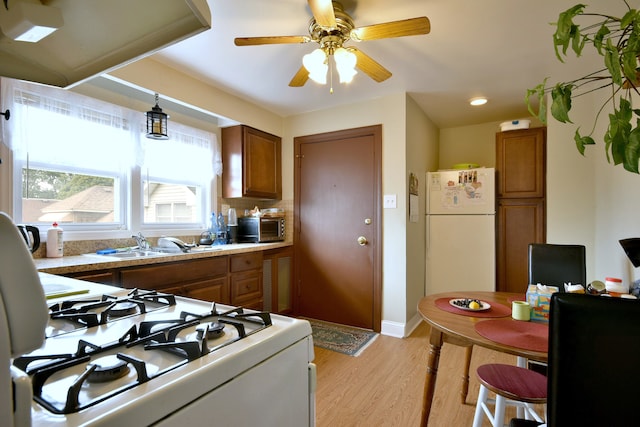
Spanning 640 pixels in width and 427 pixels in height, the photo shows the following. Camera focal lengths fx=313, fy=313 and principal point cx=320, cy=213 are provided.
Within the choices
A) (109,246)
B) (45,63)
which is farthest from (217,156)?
(45,63)

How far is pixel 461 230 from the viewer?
11.1 feet

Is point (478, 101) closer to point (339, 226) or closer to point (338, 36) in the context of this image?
point (339, 226)

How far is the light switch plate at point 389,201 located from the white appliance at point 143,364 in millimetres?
2316

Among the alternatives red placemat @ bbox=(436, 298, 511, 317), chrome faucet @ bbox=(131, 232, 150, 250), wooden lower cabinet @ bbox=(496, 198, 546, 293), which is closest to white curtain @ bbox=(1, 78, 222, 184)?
chrome faucet @ bbox=(131, 232, 150, 250)

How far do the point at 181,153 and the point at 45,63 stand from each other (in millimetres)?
2283

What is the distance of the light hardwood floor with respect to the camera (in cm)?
178

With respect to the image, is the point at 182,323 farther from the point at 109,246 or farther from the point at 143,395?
the point at 109,246

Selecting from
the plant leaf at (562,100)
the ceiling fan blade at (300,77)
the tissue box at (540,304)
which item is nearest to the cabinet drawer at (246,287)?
the ceiling fan blade at (300,77)

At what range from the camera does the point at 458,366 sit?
7.85ft

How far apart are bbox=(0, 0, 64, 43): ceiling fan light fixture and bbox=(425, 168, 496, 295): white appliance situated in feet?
11.3

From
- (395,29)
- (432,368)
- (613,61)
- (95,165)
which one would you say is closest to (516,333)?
(432,368)

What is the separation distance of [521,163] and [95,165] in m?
4.01

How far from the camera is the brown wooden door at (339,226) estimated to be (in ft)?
10.2

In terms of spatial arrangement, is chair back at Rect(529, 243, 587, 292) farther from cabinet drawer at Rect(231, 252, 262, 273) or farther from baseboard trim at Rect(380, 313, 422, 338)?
cabinet drawer at Rect(231, 252, 262, 273)
